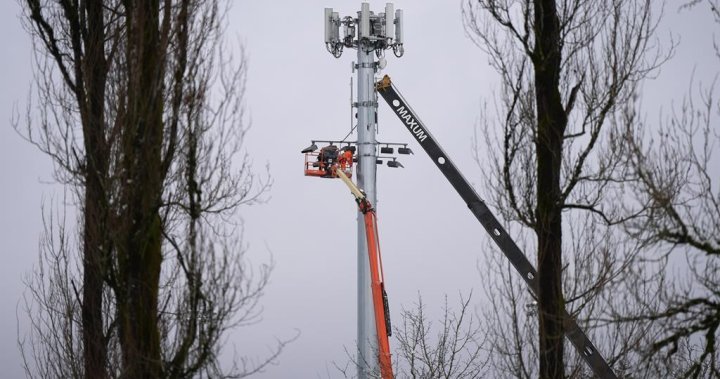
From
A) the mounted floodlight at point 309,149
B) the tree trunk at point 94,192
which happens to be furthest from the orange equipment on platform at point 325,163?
the tree trunk at point 94,192

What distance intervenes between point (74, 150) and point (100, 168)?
1.59 feet

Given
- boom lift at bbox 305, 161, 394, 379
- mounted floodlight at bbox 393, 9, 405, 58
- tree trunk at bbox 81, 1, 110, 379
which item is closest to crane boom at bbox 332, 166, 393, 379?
boom lift at bbox 305, 161, 394, 379

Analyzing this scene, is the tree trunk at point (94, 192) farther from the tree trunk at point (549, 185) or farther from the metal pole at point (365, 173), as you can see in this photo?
the metal pole at point (365, 173)

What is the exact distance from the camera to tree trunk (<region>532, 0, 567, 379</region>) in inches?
412

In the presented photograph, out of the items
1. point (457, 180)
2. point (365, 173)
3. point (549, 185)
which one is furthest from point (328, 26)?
point (549, 185)

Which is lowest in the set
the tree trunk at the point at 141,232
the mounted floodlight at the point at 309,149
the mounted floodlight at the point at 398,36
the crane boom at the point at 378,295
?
the tree trunk at the point at 141,232

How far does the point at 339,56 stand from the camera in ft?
69.4

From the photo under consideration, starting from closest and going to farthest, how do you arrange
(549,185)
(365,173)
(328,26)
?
1. (549,185)
2. (365,173)
3. (328,26)

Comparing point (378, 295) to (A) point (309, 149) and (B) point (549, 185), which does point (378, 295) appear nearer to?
(A) point (309, 149)

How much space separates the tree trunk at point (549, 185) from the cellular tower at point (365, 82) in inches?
373

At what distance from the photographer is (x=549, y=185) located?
10.5 metres

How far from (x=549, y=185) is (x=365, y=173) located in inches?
396

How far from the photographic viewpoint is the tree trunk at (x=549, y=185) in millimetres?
10453

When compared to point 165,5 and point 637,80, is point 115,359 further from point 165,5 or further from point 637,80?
point 637,80
